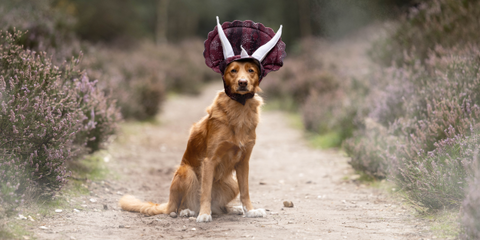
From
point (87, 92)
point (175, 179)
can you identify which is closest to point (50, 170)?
point (175, 179)

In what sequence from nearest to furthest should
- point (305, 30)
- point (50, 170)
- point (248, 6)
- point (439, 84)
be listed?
point (50, 170) → point (439, 84) → point (305, 30) → point (248, 6)

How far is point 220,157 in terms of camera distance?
13.1 feet

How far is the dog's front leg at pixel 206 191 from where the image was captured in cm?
397

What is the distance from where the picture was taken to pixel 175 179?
13.8 feet

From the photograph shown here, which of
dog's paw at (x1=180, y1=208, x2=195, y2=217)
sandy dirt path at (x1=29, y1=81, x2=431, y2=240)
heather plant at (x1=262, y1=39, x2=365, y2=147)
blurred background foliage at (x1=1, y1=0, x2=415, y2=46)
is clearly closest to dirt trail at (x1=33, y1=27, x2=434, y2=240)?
sandy dirt path at (x1=29, y1=81, x2=431, y2=240)

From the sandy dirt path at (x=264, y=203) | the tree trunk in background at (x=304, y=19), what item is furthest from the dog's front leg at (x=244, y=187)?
the tree trunk in background at (x=304, y=19)

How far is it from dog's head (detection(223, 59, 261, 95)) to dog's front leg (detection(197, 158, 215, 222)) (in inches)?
29.0

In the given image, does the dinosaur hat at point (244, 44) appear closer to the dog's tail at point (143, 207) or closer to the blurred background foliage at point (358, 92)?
the dog's tail at point (143, 207)

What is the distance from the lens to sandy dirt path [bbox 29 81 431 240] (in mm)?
3574

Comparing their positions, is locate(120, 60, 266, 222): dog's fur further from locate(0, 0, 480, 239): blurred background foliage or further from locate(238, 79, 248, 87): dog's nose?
locate(0, 0, 480, 239): blurred background foliage

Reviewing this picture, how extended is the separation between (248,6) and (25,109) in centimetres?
3342

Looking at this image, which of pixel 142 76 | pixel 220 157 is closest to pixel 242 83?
pixel 220 157

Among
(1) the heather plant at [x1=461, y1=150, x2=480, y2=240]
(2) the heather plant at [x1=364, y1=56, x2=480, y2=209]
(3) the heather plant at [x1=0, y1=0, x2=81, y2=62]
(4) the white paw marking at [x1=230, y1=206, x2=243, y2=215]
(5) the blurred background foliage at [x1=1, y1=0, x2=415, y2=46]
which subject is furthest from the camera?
(5) the blurred background foliage at [x1=1, y1=0, x2=415, y2=46]

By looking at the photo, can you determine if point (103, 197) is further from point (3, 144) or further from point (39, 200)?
point (3, 144)
